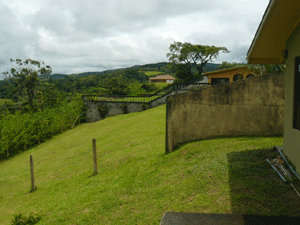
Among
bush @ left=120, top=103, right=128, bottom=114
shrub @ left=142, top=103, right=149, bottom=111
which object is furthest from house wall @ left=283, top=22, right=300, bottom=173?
bush @ left=120, top=103, right=128, bottom=114

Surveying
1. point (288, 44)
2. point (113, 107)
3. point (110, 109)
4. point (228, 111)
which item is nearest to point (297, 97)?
point (288, 44)

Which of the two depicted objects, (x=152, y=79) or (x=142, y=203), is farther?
(x=152, y=79)

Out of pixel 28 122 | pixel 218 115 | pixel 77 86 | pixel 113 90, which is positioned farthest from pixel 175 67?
pixel 77 86

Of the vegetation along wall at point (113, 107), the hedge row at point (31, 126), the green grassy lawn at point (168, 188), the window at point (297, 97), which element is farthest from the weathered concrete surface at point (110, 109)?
the window at point (297, 97)

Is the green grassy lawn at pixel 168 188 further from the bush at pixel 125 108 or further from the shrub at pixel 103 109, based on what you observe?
the shrub at pixel 103 109

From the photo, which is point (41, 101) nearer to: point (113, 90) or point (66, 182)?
point (113, 90)

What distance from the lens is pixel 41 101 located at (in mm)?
44562

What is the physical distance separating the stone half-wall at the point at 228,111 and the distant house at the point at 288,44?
219 centimetres

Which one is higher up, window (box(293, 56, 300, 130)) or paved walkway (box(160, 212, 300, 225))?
window (box(293, 56, 300, 130))

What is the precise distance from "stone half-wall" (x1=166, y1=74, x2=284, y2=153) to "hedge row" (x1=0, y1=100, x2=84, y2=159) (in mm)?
17443

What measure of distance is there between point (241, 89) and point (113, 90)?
38.0m

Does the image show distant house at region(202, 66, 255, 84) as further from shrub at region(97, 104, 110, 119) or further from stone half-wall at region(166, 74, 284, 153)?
stone half-wall at region(166, 74, 284, 153)

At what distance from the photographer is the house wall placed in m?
5.06

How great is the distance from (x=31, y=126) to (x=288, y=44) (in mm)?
23715
